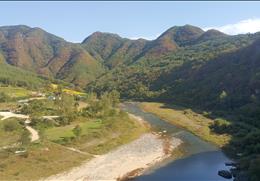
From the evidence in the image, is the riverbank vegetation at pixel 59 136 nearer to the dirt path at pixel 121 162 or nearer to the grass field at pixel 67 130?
the grass field at pixel 67 130

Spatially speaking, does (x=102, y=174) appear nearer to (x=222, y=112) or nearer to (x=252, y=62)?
(x=222, y=112)

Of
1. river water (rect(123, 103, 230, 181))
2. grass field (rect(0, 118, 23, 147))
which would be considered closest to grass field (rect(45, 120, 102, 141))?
grass field (rect(0, 118, 23, 147))

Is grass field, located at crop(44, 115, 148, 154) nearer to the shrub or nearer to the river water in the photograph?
the shrub

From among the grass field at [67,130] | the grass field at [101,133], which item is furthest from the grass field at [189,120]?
the grass field at [67,130]

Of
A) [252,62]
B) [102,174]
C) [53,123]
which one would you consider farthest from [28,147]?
[252,62]

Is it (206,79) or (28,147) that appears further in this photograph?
(206,79)
